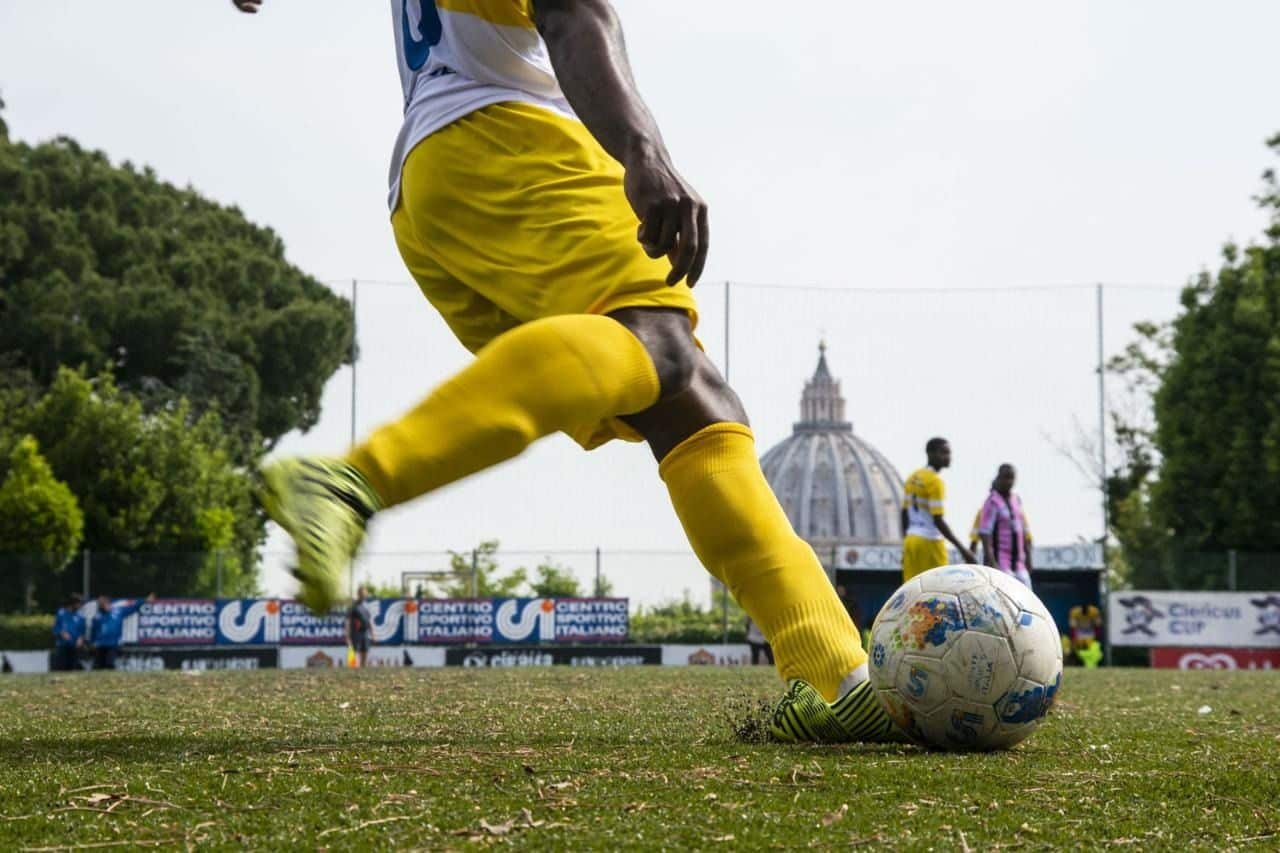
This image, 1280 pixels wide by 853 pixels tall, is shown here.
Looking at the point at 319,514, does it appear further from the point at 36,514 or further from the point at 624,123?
the point at 36,514

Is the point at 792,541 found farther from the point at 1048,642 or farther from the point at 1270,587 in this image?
the point at 1270,587

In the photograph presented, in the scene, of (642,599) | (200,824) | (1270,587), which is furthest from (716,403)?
(1270,587)

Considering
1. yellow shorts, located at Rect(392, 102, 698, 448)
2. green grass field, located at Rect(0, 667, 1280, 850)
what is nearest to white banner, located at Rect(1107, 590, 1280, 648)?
green grass field, located at Rect(0, 667, 1280, 850)

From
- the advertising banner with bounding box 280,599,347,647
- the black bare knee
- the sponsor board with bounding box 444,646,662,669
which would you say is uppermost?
the black bare knee

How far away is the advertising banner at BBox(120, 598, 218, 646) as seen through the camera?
83.7ft

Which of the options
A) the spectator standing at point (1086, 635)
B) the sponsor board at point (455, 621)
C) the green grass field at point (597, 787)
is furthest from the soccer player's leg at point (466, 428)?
the spectator standing at point (1086, 635)

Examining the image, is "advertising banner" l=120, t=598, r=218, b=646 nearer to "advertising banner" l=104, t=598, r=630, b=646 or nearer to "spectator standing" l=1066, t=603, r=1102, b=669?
"advertising banner" l=104, t=598, r=630, b=646

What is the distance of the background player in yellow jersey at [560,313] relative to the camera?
3010mm

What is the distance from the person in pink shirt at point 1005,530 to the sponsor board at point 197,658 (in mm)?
14063

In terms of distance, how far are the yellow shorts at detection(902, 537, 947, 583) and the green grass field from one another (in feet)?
30.4

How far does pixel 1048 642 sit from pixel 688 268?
145cm

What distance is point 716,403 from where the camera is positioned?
397 centimetres

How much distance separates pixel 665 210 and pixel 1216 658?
23.9 meters

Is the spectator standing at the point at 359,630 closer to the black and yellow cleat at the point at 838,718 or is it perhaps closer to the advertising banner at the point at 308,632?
the advertising banner at the point at 308,632
